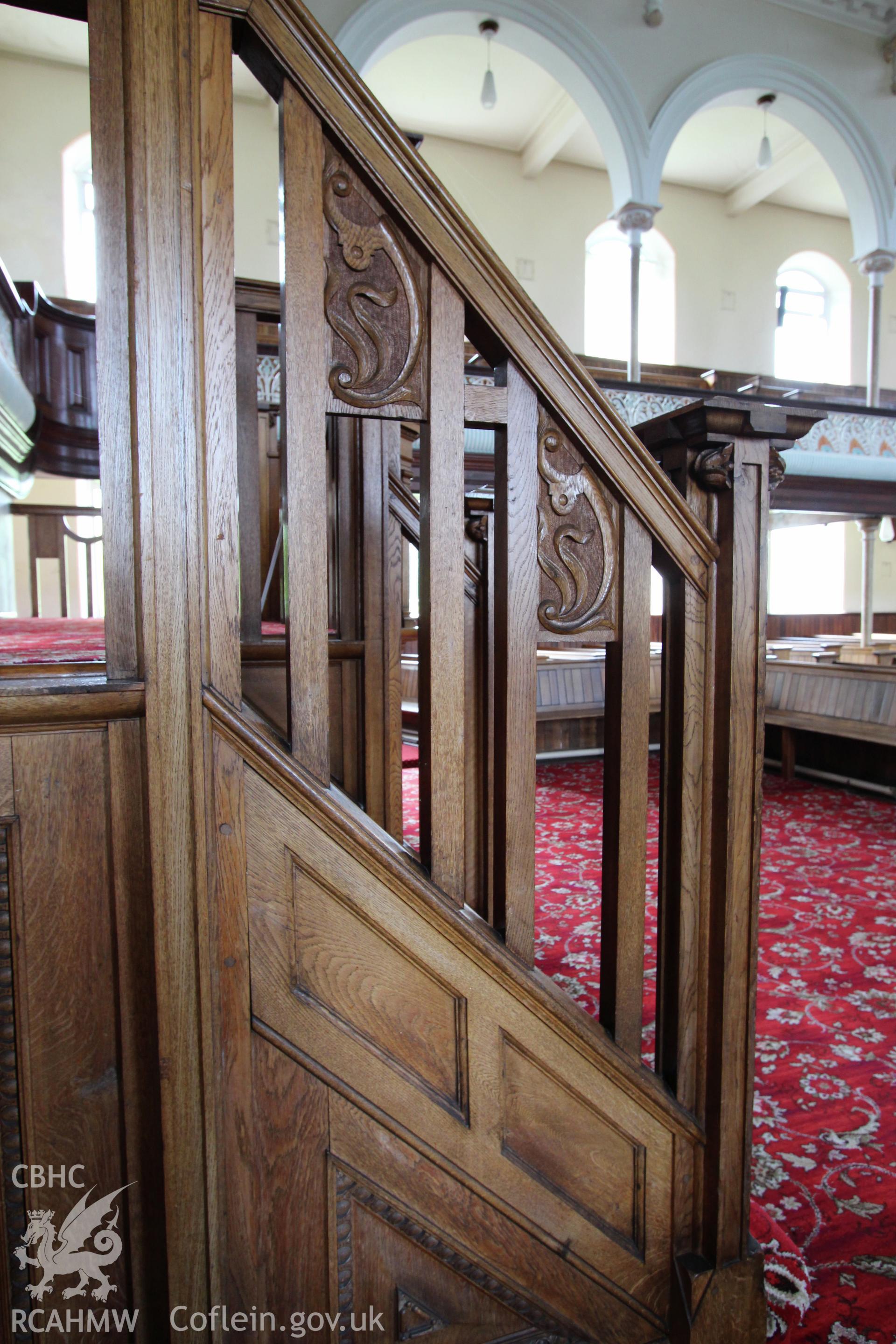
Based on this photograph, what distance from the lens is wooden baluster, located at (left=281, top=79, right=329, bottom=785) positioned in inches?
37.8

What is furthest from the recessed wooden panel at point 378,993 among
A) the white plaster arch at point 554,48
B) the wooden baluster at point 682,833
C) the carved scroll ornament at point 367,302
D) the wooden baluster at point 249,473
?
the white plaster arch at point 554,48

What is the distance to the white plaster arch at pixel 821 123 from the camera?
6809 millimetres

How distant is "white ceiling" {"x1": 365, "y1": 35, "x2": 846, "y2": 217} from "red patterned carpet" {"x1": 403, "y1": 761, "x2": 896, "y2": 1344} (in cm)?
814

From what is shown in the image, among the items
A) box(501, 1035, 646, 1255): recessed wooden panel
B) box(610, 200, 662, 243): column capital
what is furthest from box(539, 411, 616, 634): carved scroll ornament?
box(610, 200, 662, 243): column capital

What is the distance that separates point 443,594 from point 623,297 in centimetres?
1227

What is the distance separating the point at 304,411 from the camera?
38.5 inches

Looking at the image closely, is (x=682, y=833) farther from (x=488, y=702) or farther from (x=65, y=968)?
(x=488, y=702)

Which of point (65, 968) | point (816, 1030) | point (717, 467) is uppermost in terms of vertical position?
point (717, 467)

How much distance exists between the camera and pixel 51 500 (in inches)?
356

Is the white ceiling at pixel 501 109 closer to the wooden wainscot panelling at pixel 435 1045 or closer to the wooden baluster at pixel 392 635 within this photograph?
the wooden baluster at pixel 392 635

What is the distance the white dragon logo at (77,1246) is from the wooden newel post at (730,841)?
2.81 feet

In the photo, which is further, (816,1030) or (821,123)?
(821,123)

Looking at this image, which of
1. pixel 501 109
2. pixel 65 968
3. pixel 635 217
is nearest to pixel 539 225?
pixel 501 109

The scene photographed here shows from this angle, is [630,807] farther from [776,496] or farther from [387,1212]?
[776,496]
